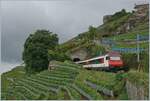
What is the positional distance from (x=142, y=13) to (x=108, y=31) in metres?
5.99

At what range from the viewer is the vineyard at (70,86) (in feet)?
66.5

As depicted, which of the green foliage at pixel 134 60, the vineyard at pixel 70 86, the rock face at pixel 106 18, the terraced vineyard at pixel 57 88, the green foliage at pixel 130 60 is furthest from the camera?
the rock face at pixel 106 18

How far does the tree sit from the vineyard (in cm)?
697

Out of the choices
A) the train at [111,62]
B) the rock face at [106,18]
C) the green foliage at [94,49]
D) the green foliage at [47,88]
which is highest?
the rock face at [106,18]

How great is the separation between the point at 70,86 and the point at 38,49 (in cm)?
2038

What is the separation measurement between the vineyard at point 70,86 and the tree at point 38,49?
275 inches

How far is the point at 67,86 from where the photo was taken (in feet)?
83.3

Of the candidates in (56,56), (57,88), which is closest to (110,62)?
(57,88)

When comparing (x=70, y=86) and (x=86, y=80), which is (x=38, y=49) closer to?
(x=70, y=86)

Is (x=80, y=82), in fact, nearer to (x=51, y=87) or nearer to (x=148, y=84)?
(x=51, y=87)

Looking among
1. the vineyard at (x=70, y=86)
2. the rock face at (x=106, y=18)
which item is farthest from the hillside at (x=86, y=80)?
the rock face at (x=106, y=18)

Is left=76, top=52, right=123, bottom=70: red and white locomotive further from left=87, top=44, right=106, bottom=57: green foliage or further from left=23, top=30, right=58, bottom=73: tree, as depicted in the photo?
left=23, top=30, right=58, bottom=73: tree

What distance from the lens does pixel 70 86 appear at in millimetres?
25312

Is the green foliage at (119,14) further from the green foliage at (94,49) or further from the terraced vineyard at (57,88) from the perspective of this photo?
the terraced vineyard at (57,88)
